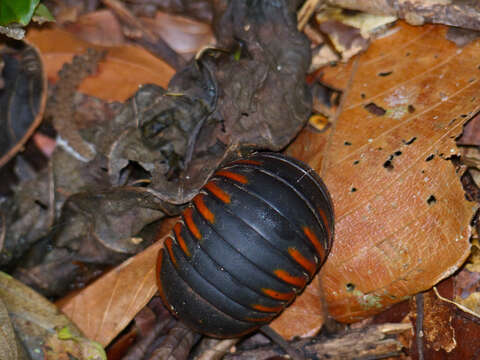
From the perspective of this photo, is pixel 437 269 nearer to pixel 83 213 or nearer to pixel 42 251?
pixel 83 213

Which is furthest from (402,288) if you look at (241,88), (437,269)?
(241,88)

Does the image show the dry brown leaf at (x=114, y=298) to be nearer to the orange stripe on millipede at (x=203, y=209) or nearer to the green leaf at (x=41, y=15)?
the orange stripe on millipede at (x=203, y=209)

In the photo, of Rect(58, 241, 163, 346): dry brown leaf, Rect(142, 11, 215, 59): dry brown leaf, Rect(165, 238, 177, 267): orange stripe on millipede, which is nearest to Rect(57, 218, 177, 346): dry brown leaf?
Rect(58, 241, 163, 346): dry brown leaf

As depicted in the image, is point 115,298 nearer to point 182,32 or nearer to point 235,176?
point 235,176

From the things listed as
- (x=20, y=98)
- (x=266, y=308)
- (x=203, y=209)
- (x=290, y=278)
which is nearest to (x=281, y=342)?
(x=266, y=308)

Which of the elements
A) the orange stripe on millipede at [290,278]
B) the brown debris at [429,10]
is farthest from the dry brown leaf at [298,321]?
the brown debris at [429,10]

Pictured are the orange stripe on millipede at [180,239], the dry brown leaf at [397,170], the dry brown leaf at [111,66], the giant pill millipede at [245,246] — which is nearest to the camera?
the giant pill millipede at [245,246]
